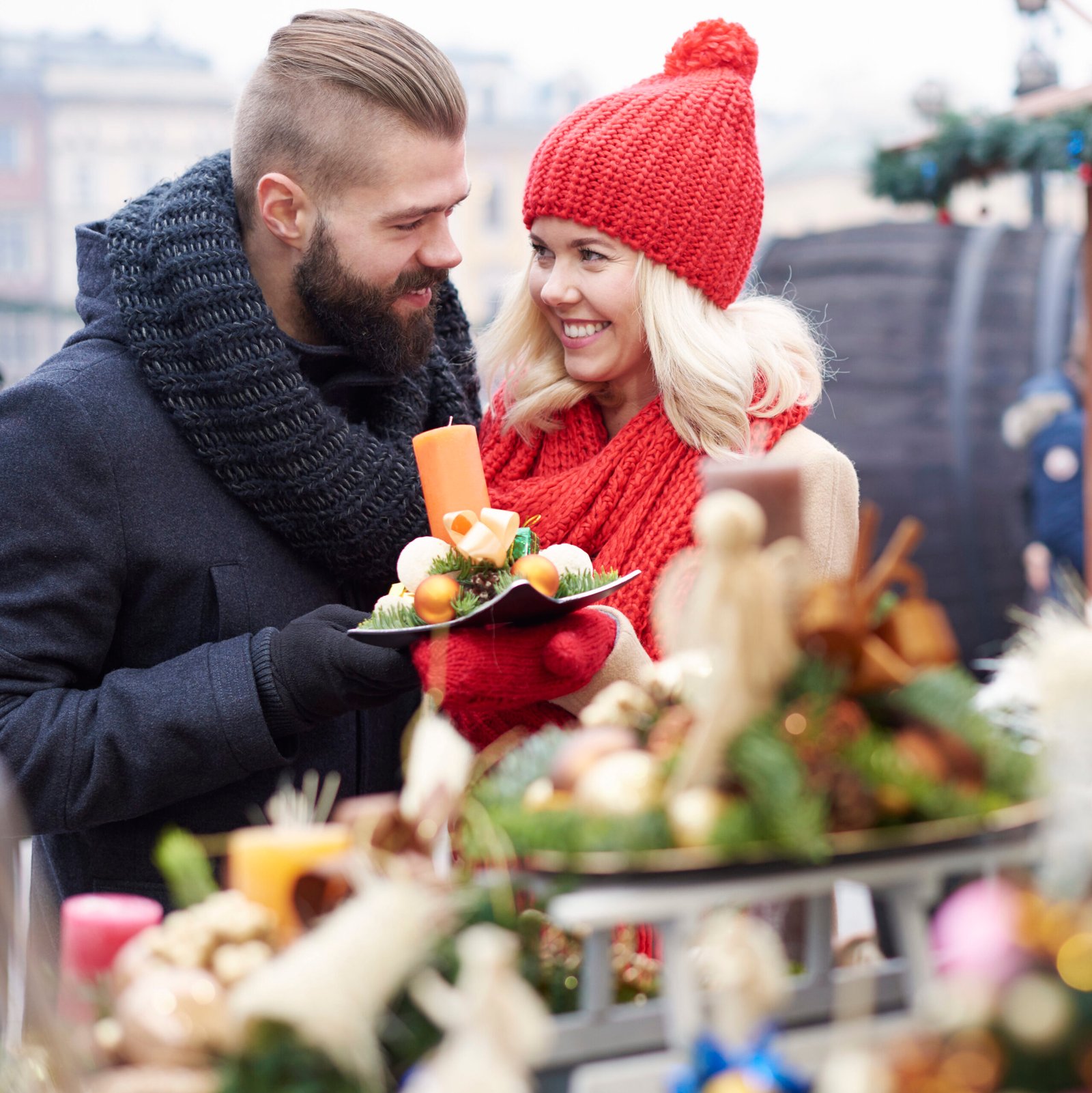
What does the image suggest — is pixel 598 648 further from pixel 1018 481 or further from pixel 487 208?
pixel 487 208

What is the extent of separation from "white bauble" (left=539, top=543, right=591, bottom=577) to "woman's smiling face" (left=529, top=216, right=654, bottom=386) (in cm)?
46

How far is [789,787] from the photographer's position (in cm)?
71

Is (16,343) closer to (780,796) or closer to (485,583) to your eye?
(485,583)

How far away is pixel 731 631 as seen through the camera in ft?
2.35

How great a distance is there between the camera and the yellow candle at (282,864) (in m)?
0.83

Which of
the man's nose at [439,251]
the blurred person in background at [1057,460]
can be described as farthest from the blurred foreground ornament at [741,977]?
the blurred person in background at [1057,460]

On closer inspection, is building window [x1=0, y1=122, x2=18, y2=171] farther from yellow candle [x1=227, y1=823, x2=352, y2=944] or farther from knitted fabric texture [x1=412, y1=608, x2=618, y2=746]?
yellow candle [x1=227, y1=823, x2=352, y2=944]

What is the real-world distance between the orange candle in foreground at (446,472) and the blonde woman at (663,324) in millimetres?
329

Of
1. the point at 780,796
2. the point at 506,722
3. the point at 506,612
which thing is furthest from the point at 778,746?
the point at 506,722

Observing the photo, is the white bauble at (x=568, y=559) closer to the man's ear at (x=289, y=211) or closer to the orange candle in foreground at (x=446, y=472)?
the orange candle in foreground at (x=446, y=472)

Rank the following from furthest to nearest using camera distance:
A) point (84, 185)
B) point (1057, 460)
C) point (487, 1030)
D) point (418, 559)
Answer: point (84, 185)
point (1057, 460)
point (418, 559)
point (487, 1030)

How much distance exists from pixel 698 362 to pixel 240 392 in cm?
61

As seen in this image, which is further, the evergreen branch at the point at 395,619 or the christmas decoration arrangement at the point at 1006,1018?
the evergreen branch at the point at 395,619

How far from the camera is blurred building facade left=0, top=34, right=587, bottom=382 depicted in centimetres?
2036
